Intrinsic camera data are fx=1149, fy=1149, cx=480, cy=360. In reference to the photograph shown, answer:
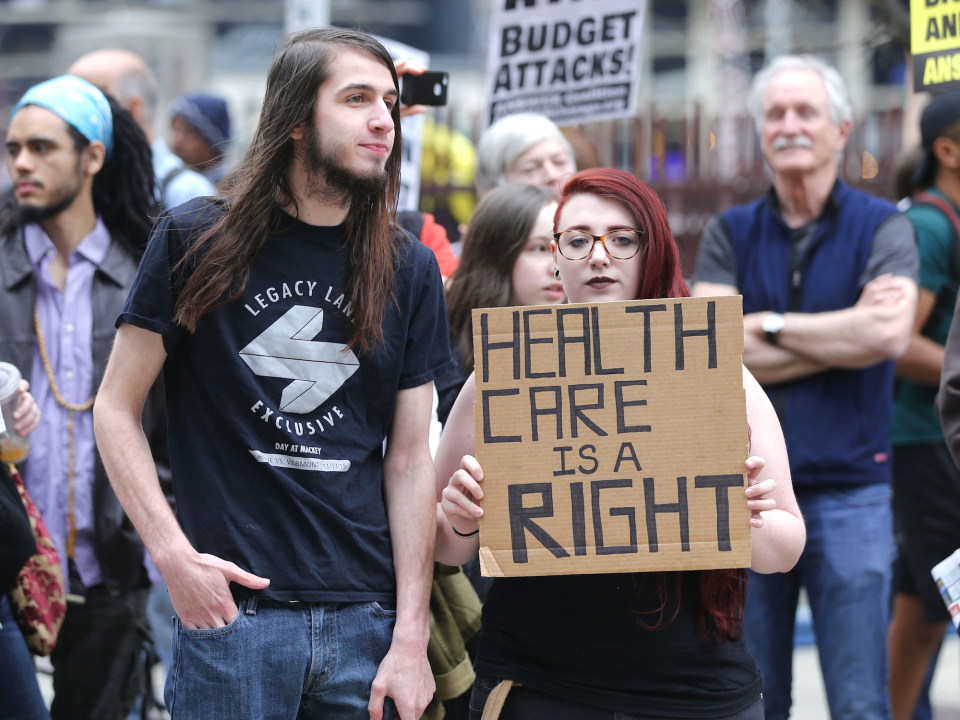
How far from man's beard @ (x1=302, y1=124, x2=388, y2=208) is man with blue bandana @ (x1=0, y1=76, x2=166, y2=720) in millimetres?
1437

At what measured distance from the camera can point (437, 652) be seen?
2803mm

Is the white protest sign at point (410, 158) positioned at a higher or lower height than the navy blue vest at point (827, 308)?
higher

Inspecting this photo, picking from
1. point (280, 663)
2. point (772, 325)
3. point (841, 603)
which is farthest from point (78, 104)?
point (841, 603)

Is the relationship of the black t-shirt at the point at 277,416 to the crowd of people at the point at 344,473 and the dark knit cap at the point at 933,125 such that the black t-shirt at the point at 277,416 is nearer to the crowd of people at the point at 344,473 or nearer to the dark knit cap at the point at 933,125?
the crowd of people at the point at 344,473

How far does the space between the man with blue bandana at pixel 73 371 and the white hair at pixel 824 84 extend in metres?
2.34

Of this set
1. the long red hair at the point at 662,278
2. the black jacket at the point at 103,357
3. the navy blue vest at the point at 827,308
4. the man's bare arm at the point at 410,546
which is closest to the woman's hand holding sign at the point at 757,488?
the long red hair at the point at 662,278

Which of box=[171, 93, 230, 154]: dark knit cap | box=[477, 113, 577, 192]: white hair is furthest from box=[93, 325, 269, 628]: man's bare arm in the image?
box=[171, 93, 230, 154]: dark knit cap

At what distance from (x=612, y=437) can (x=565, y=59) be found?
3.26 metres

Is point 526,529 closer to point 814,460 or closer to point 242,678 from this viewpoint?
point 242,678

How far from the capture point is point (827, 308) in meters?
3.89

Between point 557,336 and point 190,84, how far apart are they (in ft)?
78.4

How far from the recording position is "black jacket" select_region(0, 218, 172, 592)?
11.9 feet

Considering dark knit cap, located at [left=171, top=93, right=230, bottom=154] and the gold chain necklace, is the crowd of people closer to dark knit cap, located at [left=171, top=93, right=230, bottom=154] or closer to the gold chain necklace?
the gold chain necklace

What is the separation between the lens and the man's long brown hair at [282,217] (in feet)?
7.94
